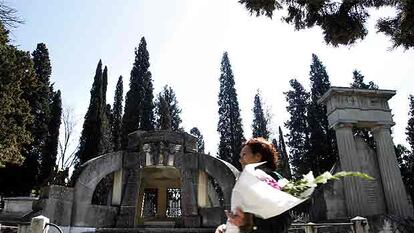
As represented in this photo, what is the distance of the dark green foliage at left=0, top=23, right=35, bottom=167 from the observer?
15.5m

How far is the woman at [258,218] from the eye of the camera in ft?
7.27

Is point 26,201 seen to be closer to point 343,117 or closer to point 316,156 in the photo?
point 343,117

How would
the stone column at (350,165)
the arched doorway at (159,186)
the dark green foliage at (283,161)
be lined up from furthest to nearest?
the dark green foliage at (283,161) < the arched doorway at (159,186) < the stone column at (350,165)

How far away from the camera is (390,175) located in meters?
14.0

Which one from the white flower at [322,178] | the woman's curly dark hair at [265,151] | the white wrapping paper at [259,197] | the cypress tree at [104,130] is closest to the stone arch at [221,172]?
the woman's curly dark hair at [265,151]

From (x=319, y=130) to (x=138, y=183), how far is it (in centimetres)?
2198

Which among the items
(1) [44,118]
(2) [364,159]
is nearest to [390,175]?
(2) [364,159]

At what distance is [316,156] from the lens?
97.5ft

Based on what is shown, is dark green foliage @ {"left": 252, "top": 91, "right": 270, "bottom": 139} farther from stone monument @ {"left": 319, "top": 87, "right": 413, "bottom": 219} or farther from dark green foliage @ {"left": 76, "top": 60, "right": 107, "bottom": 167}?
stone monument @ {"left": 319, "top": 87, "right": 413, "bottom": 219}

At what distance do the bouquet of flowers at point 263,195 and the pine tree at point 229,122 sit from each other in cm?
2957

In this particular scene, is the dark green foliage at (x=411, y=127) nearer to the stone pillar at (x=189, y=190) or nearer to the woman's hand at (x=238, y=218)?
the stone pillar at (x=189, y=190)

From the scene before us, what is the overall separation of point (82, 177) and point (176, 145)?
3518 millimetres

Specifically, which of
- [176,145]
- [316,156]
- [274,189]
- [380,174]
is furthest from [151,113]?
[274,189]

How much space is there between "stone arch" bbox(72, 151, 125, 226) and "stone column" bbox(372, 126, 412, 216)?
10.9 metres
